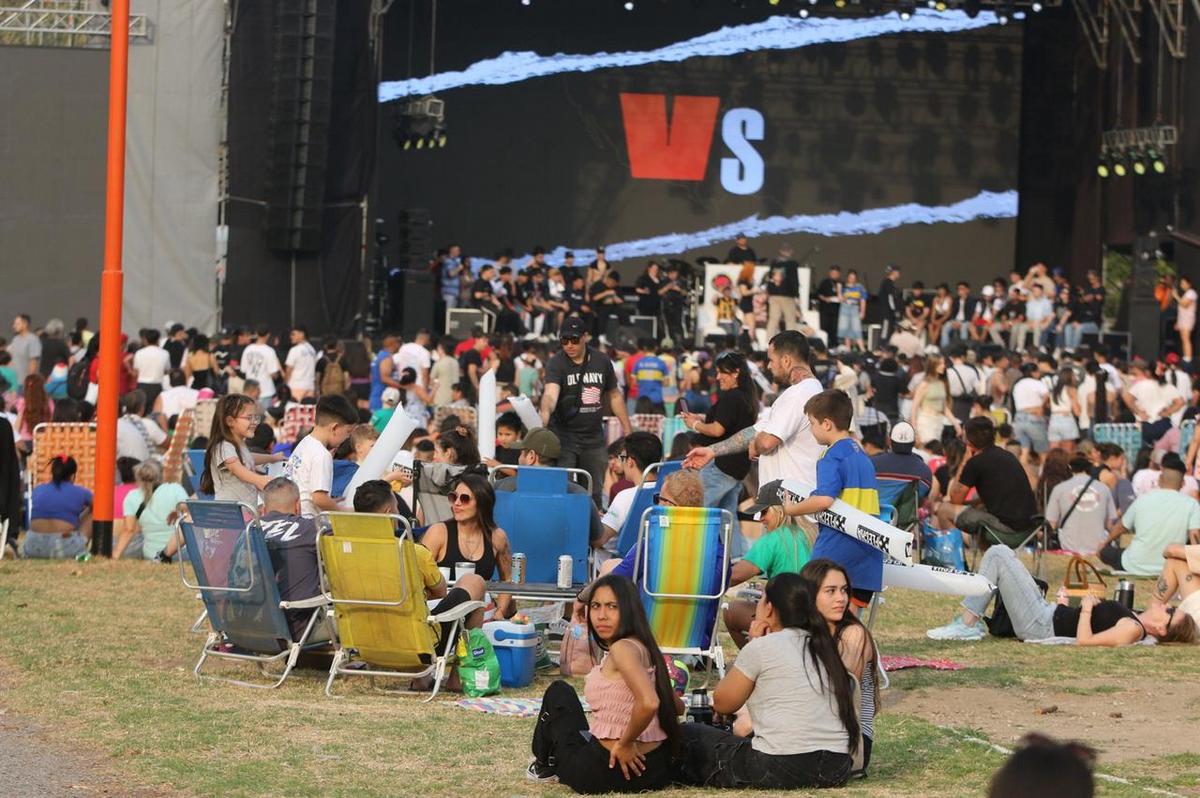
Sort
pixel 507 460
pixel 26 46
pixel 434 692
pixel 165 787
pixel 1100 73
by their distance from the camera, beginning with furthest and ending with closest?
pixel 1100 73 < pixel 26 46 < pixel 507 460 < pixel 434 692 < pixel 165 787

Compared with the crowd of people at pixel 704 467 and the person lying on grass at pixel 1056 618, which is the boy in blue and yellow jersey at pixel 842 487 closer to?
the crowd of people at pixel 704 467

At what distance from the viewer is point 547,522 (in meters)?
9.02

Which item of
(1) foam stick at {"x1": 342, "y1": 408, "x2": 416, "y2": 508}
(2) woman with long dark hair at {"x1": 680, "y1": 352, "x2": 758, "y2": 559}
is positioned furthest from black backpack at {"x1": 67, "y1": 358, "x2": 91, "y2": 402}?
(1) foam stick at {"x1": 342, "y1": 408, "x2": 416, "y2": 508}

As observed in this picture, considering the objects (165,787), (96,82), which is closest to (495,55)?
(96,82)

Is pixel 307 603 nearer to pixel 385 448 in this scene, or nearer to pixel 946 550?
pixel 385 448

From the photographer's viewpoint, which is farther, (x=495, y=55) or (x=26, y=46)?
(x=495, y=55)

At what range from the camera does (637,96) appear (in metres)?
29.5

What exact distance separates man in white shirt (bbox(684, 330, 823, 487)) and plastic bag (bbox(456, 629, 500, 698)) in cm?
156

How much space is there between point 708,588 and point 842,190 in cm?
2315

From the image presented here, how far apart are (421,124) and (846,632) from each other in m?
20.9

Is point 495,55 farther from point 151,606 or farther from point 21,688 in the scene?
point 21,688

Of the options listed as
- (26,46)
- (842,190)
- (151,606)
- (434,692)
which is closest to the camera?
(434,692)

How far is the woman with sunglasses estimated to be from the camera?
833cm

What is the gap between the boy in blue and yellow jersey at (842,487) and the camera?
7316 mm
